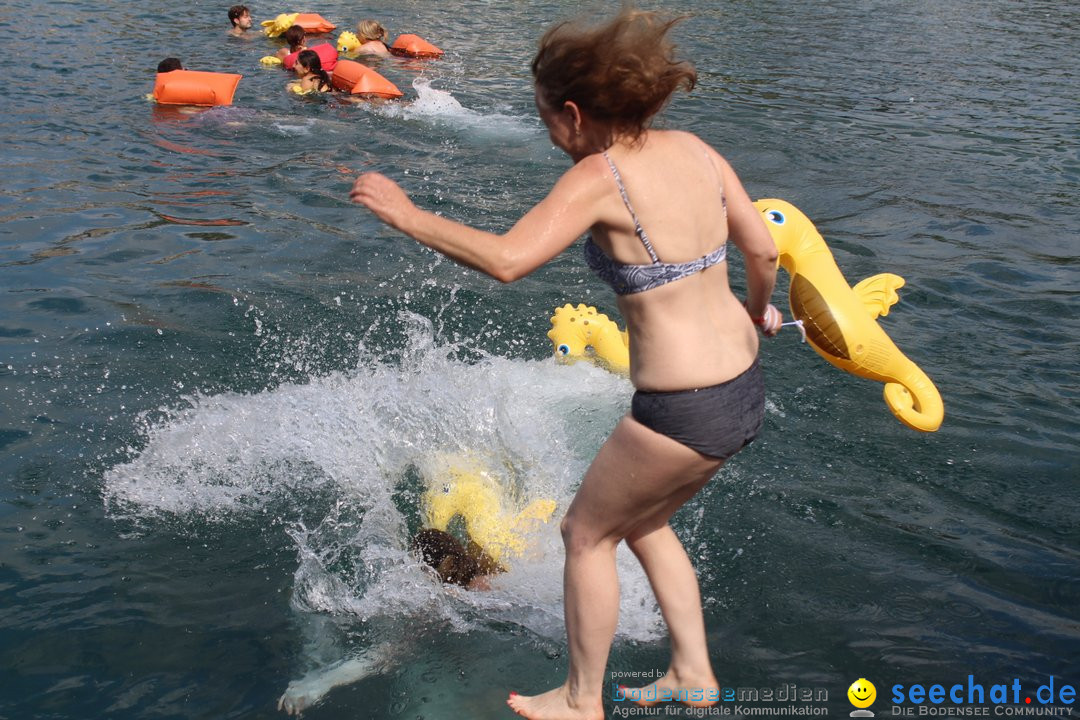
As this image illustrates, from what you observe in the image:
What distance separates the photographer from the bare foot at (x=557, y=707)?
10.9 feet

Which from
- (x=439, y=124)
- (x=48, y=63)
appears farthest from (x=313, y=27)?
(x=439, y=124)

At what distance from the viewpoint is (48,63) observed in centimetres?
1360

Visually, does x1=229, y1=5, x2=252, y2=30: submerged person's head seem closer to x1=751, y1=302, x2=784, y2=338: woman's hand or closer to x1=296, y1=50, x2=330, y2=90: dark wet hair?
x1=296, y1=50, x2=330, y2=90: dark wet hair

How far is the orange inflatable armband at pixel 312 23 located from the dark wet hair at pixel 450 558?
46.0ft

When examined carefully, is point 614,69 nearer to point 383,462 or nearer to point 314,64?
point 383,462

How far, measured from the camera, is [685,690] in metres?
3.41

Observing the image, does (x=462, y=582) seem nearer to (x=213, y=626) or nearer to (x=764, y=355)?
(x=213, y=626)

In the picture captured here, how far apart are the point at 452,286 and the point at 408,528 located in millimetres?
2917

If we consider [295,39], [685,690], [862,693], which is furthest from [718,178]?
[295,39]

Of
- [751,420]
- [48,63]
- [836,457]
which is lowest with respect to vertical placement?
[48,63]

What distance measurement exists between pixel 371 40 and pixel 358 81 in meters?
3.19

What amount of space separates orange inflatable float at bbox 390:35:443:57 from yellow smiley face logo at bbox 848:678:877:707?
43.8 feet

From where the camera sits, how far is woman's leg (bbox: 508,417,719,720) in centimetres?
301

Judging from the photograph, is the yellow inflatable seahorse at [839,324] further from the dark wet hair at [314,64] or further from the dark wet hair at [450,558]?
the dark wet hair at [314,64]
